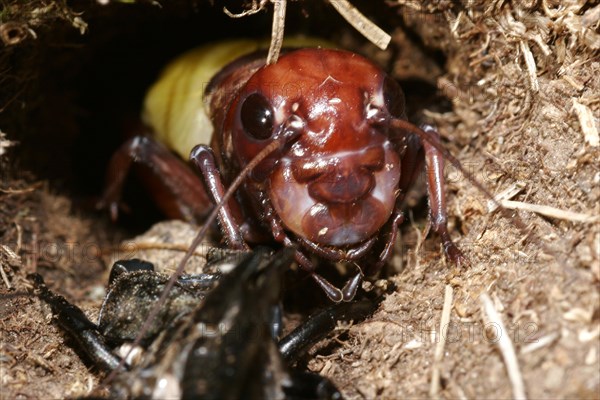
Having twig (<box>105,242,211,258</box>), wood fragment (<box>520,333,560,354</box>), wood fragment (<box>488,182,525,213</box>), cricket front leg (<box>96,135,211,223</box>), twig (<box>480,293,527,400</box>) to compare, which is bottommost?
twig (<box>105,242,211,258</box>)

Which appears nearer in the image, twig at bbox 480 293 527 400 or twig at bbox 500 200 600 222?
twig at bbox 480 293 527 400

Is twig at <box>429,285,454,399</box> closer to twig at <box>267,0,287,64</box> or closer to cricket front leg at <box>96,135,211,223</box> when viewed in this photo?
twig at <box>267,0,287,64</box>

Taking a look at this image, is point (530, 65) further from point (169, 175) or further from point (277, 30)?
point (169, 175)

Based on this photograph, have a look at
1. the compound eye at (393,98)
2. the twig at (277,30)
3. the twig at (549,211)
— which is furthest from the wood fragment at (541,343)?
the twig at (277,30)

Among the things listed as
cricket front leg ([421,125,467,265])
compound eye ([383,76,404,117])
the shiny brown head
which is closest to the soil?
cricket front leg ([421,125,467,265])

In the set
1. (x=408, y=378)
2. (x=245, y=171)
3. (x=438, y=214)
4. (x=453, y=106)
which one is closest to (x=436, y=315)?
(x=408, y=378)

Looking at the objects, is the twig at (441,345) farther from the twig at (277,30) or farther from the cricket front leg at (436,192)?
the twig at (277,30)

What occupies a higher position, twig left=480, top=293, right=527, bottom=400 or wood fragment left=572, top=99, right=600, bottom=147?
wood fragment left=572, top=99, right=600, bottom=147

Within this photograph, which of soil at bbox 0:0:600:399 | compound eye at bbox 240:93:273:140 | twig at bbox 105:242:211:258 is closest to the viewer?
soil at bbox 0:0:600:399

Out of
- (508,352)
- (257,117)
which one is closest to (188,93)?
(257,117)
